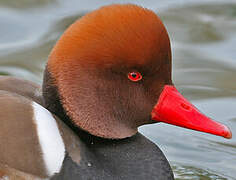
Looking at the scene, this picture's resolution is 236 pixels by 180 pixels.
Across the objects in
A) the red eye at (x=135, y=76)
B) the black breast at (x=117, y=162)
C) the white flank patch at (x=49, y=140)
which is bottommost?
the black breast at (x=117, y=162)

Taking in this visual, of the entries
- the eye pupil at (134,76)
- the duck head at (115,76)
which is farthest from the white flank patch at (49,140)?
the eye pupil at (134,76)

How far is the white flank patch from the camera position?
143 inches

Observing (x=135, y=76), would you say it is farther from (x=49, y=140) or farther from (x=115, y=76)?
(x=49, y=140)

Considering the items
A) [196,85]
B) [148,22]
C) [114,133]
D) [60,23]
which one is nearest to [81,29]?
[148,22]

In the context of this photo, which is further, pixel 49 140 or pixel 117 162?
pixel 117 162

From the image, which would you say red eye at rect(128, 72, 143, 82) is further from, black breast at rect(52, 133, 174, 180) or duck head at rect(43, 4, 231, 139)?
black breast at rect(52, 133, 174, 180)

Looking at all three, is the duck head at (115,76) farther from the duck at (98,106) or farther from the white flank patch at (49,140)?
the white flank patch at (49,140)

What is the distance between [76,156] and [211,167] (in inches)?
57.2

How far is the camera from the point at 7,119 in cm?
368

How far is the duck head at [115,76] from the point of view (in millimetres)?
3648

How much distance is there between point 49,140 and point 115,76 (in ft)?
1.69

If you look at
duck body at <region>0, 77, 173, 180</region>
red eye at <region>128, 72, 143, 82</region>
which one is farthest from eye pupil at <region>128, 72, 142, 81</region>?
duck body at <region>0, 77, 173, 180</region>

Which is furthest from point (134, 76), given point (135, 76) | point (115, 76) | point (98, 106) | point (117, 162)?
point (117, 162)

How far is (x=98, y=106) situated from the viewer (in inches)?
149
